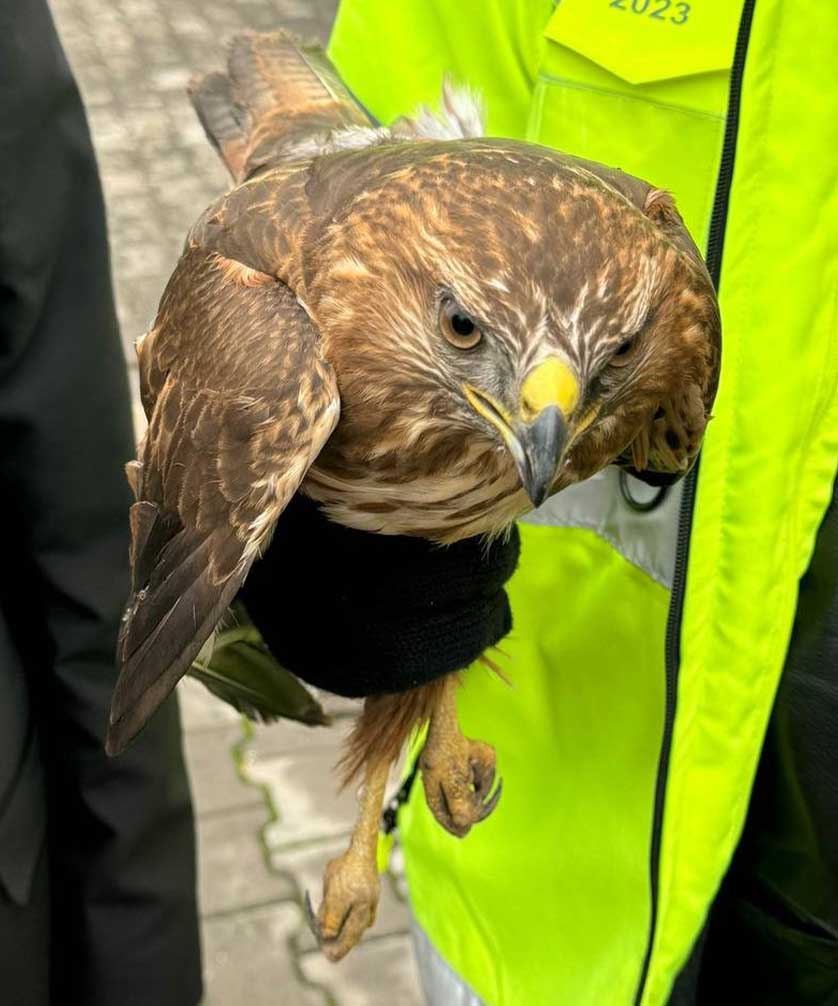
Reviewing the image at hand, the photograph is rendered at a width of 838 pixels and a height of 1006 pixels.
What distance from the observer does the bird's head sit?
1.49 meters

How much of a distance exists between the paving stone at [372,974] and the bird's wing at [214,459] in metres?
2.33

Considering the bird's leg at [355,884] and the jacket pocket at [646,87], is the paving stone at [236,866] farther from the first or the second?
the jacket pocket at [646,87]

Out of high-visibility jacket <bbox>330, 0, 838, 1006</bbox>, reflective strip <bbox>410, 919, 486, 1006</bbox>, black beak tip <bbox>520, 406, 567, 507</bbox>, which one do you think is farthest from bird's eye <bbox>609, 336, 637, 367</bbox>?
reflective strip <bbox>410, 919, 486, 1006</bbox>

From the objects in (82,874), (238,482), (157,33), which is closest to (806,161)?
(238,482)

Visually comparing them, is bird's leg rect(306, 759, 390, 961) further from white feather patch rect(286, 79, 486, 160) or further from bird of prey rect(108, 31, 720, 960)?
white feather patch rect(286, 79, 486, 160)

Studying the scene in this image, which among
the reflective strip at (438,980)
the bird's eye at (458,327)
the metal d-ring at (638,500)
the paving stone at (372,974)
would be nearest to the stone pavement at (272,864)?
the paving stone at (372,974)

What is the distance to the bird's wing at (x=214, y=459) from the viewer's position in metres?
1.56

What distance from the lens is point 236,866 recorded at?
4020 mm

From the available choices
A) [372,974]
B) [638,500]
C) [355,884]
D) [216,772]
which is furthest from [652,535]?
[216,772]

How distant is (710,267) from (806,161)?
176mm

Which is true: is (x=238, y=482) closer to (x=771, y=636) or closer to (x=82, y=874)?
(x=771, y=636)

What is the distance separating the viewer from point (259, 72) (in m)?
2.53

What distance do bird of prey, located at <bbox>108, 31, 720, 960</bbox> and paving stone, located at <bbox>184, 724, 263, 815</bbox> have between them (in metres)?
2.32

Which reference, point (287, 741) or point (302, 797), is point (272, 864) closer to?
point (302, 797)
